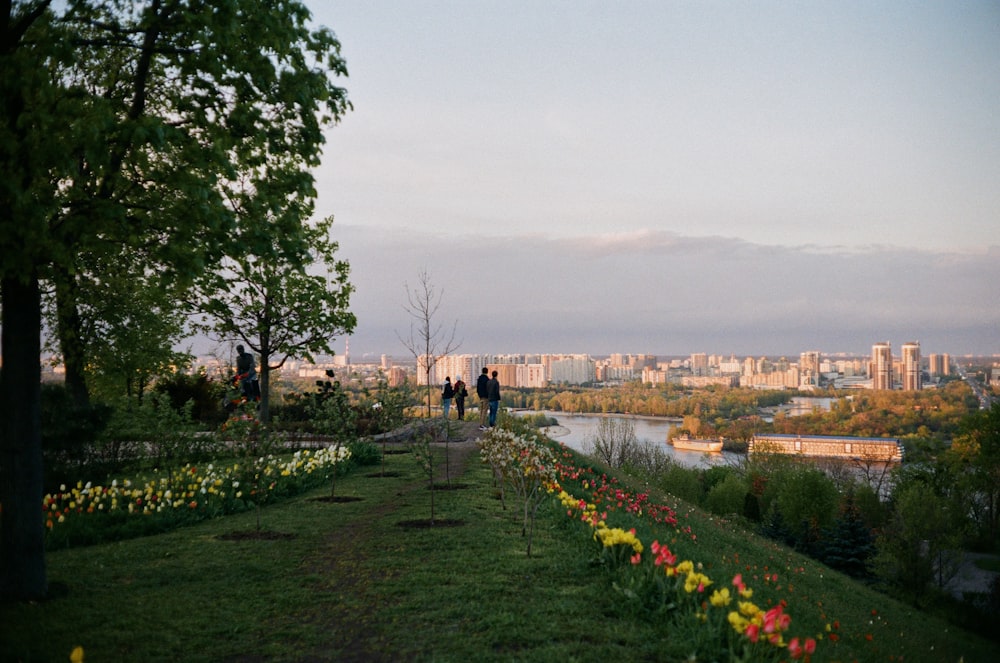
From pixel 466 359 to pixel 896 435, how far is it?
63454 millimetres

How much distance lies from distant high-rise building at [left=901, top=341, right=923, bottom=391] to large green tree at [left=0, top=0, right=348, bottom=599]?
6200 inches

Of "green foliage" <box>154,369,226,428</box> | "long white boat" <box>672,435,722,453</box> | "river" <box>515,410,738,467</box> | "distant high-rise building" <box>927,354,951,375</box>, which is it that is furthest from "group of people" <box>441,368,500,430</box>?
"distant high-rise building" <box>927,354,951,375</box>

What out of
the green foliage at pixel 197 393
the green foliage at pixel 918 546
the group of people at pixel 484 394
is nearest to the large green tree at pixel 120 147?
the group of people at pixel 484 394

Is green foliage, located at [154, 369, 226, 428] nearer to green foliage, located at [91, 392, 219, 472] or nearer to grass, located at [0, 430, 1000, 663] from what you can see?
green foliage, located at [91, 392, 219, 472]

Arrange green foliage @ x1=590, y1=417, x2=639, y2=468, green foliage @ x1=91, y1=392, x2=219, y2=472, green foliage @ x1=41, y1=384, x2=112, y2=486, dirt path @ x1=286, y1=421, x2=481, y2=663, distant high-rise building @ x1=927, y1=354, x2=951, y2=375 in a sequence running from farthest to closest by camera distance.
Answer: distant high-rise building @ x1=927, y1=354, x2=951, y2=375 → green foliage @ x1=590, y1=417, x2=639, y2=468 → green foliage @ x1=91, y1=392, x2=219, y2=472 → green foliage @ x1=41, y1=384, x2=112, y2=486 → dirt path @ x1=286, y1=421, x2=481, y2=663

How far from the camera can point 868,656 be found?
716 centimetres

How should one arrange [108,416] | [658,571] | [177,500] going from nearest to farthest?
[658,571], [177,500], [108,416]

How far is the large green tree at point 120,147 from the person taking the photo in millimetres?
4812

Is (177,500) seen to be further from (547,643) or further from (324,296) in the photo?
(324,296)

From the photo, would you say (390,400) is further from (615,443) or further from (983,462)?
(615,443)

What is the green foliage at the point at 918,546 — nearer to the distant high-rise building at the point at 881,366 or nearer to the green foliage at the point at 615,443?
the green foliage at the point at 615,443

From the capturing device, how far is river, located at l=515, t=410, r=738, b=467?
69438mm

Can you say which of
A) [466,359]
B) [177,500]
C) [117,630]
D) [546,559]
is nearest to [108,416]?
[177,500]

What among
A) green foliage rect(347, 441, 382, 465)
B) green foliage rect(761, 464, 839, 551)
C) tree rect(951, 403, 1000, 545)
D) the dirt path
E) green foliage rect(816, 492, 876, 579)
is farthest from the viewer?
tree rect(951, 403, 1000, 545)
